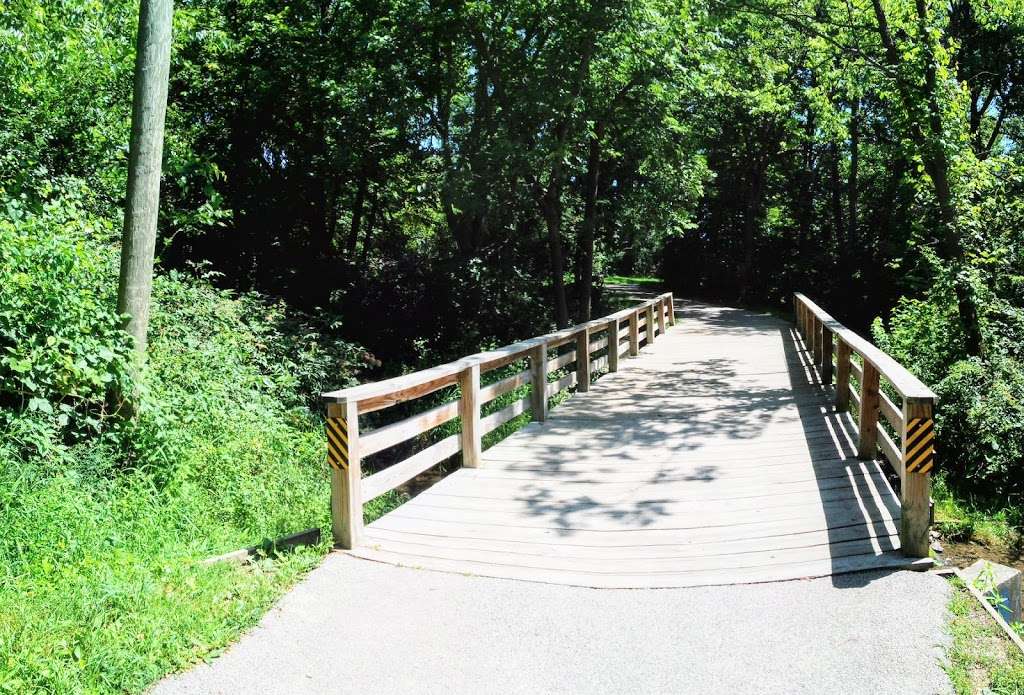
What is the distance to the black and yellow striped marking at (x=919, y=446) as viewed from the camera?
5.06 metres

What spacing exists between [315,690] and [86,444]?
4198mm

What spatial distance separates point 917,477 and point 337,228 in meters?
23.0

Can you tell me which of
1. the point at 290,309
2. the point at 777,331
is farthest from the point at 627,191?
the point at 290,309

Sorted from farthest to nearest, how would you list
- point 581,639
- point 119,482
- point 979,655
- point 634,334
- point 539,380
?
point 634,334 → point 539,380 → point 119,482 → point 581,639 → point 979,655

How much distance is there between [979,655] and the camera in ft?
12.8

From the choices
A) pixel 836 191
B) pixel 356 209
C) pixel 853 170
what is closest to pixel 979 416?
pixel 356 209

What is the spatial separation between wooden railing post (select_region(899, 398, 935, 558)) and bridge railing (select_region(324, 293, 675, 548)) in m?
3.27

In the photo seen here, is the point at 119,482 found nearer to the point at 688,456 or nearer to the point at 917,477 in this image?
the point at 688,456

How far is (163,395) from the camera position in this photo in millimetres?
8047

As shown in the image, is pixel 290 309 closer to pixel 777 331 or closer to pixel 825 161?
pixel 777 331

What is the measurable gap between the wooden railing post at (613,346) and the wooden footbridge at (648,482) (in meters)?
2.69

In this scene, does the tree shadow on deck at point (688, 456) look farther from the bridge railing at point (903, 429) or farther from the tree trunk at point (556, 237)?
the tree trunk at point (556, 237)

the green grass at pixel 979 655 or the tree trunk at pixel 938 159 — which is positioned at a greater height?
the tree trunk at pixel 938 159

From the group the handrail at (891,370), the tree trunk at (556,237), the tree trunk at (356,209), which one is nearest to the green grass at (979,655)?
the handrail at (891,370)
